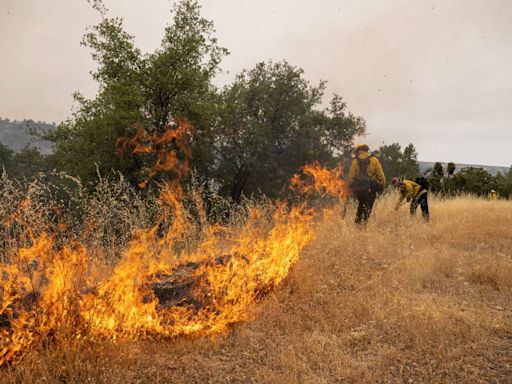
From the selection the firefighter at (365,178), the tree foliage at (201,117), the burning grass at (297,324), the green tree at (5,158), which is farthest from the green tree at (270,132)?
the green tree at (5,158)

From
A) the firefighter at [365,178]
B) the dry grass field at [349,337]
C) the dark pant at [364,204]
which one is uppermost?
the firefighter at [365,178]

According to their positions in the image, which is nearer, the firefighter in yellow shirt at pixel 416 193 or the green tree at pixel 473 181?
the firefighter in yellow shirt at pixel 416 193

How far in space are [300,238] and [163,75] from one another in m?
11.8

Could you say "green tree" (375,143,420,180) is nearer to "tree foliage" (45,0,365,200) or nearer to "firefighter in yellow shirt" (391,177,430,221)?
"tree foliage" (45,0,365,200)

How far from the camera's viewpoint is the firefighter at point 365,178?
875 cm

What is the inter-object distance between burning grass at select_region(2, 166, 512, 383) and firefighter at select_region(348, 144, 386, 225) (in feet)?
7.98

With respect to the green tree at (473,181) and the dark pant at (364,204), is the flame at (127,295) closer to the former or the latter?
the dark pant at (364,204)

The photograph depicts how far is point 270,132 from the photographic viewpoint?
65.6ft

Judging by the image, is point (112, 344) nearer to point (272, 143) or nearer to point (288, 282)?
point (288, 282)

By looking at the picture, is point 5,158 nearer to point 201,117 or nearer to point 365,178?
point 201,117

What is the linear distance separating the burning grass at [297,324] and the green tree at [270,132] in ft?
43.4

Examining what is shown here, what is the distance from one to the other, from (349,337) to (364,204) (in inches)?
212

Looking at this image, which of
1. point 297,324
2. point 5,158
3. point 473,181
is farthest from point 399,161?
point 5,158

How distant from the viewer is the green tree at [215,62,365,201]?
63.4 ft
